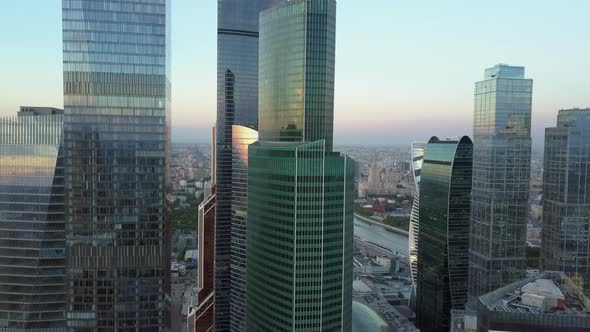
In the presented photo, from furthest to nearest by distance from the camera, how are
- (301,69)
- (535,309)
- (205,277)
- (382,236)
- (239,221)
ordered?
1. (382,236)
2. (205,277)
3. (239,221)
4. (301,69)
5. (535,309)

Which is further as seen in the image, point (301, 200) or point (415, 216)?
point (415, 216)

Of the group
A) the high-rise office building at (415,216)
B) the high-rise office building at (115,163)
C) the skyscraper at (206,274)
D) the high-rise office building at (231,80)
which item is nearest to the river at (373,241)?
the high-rise office building at (415,216)

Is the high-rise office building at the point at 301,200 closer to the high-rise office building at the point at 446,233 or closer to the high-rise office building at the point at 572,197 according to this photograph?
the high-rise office building at the point at 446,233

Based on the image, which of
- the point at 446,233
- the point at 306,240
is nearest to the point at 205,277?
the point at 446,233

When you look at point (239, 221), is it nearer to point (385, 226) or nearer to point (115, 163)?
point (115, 163)

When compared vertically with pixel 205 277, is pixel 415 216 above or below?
above

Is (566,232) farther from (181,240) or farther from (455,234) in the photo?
(181,240)
